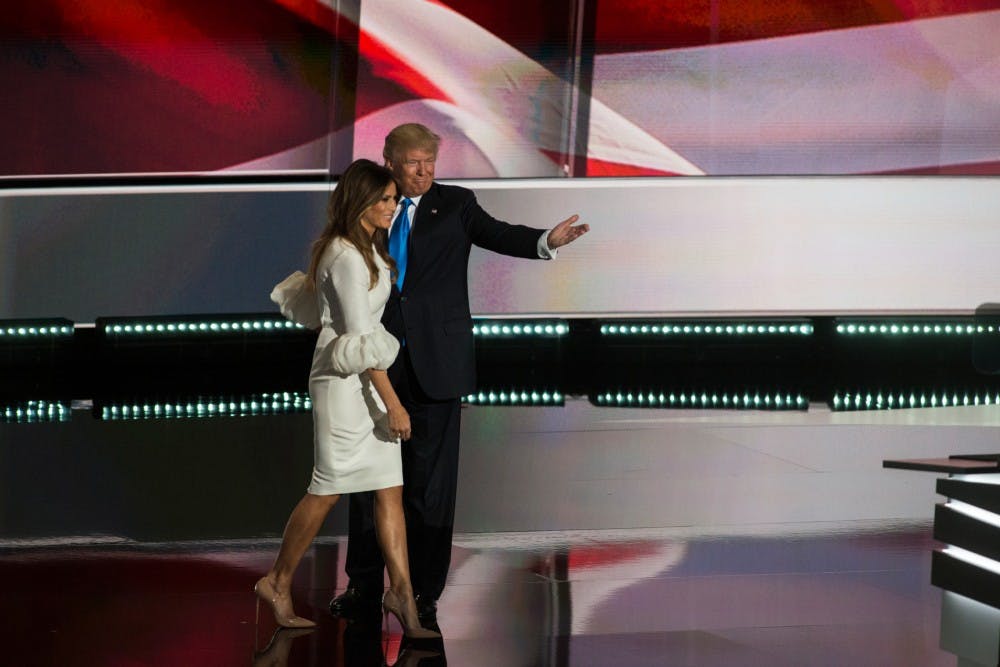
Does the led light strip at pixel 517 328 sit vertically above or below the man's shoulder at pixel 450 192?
below

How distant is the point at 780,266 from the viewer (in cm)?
841

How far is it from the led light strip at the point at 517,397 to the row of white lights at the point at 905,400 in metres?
1.45

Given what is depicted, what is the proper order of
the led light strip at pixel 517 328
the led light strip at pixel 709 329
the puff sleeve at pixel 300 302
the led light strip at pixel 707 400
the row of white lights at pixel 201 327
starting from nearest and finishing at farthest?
the puff sleeve at pixel 300 302 < the led light strip at pixel 707 400 < the row of white lights at pixel 201 327 < the led light strip at pixel 517 328 < the led light strip at pixel 709 329

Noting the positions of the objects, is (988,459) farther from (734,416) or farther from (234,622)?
(734,416)

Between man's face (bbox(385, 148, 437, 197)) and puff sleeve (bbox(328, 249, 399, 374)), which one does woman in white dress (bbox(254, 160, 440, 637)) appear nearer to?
puff sleeve (bbox(328, 249, 399, 374))

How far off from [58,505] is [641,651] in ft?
7.71

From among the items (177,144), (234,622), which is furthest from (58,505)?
(177,144)

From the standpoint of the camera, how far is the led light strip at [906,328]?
8898 millimetres

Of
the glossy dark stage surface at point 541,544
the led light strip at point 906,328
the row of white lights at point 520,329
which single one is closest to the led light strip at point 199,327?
the row of white lights at point 520,329

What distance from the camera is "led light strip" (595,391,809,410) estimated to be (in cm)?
704

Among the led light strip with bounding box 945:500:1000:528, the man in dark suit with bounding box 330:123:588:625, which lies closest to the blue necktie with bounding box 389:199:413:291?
the man in dark suit with bounding box 330:123:588:625

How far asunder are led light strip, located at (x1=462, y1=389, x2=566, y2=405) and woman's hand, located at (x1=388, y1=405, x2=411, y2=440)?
3742 mm

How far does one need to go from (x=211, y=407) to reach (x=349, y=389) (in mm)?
3570

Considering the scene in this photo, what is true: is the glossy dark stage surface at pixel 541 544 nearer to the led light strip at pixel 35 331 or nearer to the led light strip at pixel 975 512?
the led light strip at pixel 975 512
